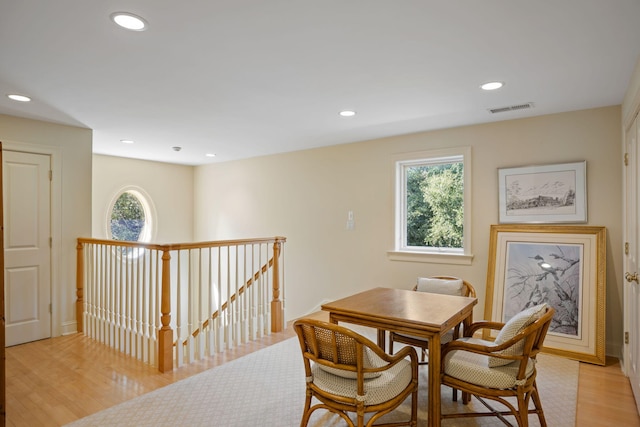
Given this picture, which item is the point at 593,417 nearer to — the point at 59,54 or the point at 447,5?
the point at 447,5

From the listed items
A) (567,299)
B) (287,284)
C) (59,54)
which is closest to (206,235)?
(287,284)

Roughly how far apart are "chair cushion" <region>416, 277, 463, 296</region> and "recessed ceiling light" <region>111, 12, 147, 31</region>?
9.41 feet

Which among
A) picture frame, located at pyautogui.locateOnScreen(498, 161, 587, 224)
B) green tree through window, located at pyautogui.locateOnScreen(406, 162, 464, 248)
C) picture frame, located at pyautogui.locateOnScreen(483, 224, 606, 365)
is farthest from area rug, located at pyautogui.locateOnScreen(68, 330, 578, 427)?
green tree through window, located at pyautogui.locateOnScreen(406, 162, 464, 248)

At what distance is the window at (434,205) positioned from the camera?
415 cm

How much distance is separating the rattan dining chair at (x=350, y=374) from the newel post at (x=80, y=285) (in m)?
3.44

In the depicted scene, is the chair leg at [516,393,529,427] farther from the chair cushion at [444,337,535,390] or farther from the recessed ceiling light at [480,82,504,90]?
the recessed ceiling light at [480,82,504,90]

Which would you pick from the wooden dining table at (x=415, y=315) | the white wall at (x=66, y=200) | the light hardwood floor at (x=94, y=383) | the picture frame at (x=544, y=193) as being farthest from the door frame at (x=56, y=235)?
the picture frame at (x=544, y=193)

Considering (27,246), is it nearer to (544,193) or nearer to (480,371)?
(480,371)

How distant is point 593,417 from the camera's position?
7.91 ft

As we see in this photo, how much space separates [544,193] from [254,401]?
10.7ft

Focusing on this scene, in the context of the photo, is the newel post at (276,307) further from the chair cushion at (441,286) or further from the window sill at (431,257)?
the chair cushion at (441,286)

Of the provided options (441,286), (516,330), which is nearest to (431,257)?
(441,286)

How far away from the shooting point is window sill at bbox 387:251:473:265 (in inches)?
161

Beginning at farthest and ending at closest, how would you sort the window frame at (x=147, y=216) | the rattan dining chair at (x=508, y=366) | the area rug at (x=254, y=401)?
the window frame at (x=147, y=216) → the area rug at (x=254, y=401) → the rattan dining chair at (x=508, y=366)
